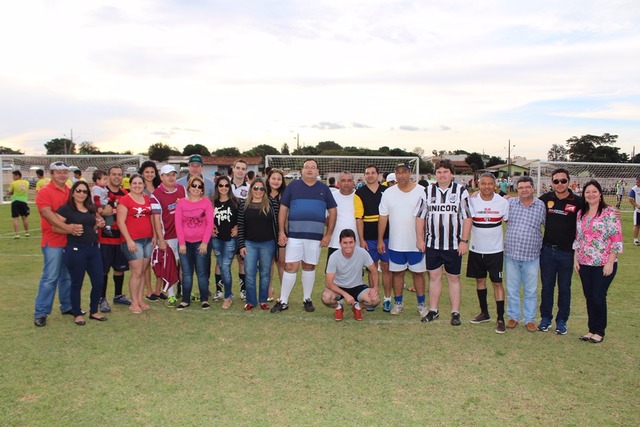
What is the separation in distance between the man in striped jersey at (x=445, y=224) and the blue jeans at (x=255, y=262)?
77.8 inches

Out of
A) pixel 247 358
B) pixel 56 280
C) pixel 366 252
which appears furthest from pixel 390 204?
pixel 56 280

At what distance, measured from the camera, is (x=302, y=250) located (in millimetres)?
6410

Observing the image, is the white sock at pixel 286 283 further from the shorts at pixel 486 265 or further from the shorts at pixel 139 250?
the shorts at pixel 486 265

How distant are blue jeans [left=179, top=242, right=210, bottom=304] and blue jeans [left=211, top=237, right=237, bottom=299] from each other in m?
0.19

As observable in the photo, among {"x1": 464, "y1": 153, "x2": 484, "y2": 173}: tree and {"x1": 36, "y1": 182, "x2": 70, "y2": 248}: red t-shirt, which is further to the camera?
{"x1": 464, "y1": 153, "x2": 484, "y2": 173}: tree

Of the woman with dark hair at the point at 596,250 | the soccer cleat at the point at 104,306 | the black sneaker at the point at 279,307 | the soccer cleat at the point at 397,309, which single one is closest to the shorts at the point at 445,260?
the soccer cleat at the point at 397,309

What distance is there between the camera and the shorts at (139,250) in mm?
6273

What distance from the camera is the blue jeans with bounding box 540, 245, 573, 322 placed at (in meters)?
5.51

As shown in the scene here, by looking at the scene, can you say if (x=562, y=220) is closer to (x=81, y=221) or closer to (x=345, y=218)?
(x=345, y=218)

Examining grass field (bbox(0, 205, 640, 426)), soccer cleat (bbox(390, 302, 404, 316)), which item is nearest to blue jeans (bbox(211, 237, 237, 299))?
grass field (bbox(0, 205, 640, 426))

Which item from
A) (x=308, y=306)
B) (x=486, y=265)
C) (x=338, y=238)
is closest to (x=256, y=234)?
(x=338, y=238)

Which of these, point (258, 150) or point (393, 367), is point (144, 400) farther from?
point (258, 150)

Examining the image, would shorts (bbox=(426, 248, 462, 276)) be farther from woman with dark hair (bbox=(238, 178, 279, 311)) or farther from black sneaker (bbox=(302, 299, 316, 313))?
woman with dark hair (bbox=(238, 178, 279, 311))

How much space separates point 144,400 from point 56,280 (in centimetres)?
265
